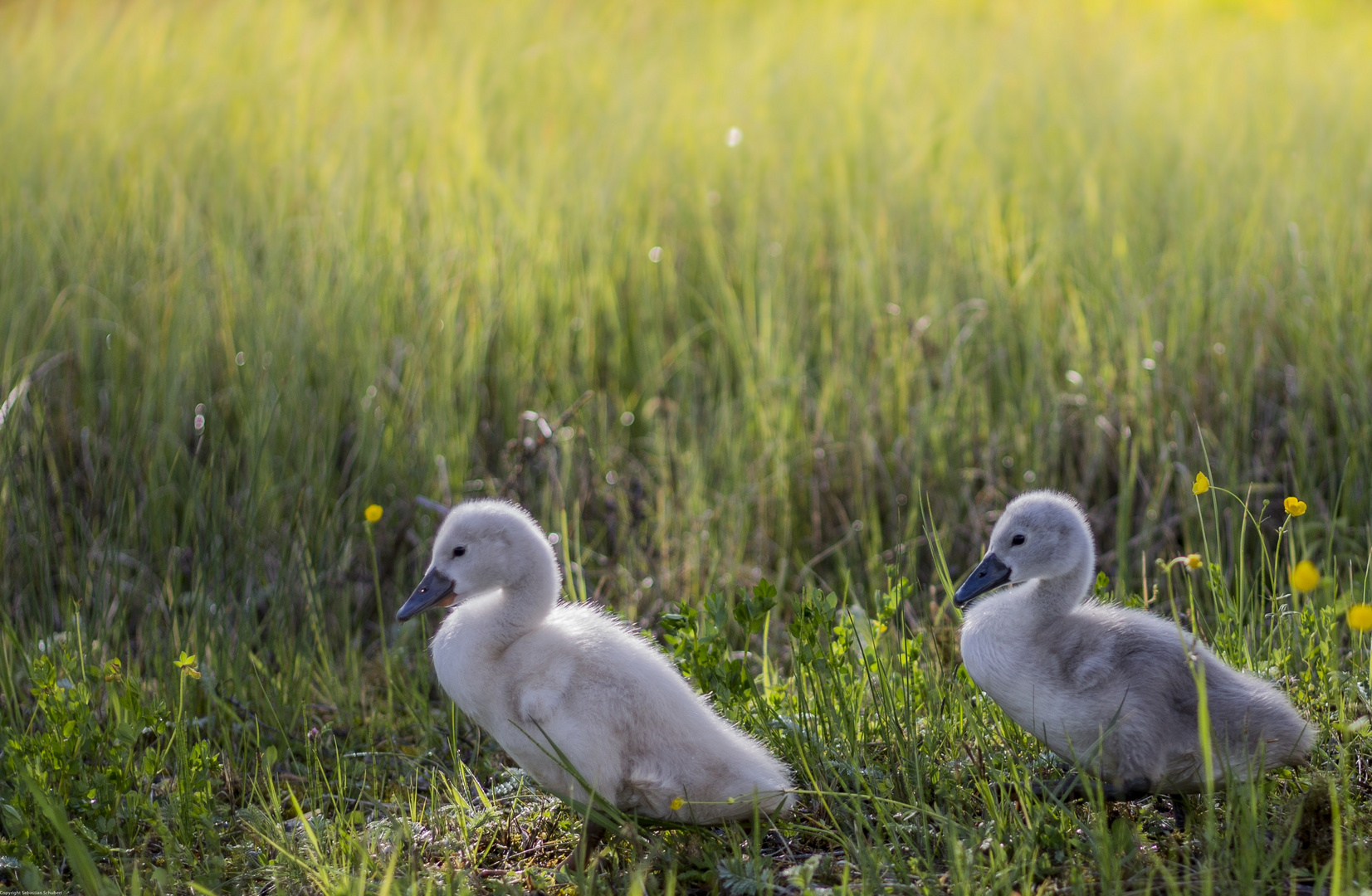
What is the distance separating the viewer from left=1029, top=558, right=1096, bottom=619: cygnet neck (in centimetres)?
278

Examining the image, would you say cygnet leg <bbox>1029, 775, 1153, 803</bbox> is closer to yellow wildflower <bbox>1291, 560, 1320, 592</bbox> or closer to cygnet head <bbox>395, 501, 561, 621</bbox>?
yellow wildflower <bbox>1291, 560, 1320, 592</bbox>

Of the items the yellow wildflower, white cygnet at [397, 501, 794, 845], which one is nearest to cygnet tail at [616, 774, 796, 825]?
white cygnet at [397, 501, 794, 845]

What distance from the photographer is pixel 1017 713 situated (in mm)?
2672

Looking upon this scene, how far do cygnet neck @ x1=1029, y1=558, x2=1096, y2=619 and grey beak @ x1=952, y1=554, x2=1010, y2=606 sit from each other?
8 cm

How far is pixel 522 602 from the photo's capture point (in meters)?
2.83

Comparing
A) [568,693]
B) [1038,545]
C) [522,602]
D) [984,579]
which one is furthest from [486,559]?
[1038,545]

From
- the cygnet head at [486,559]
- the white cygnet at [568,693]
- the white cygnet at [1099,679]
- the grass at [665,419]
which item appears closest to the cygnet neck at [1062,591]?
the white cygnet at [1099,679]

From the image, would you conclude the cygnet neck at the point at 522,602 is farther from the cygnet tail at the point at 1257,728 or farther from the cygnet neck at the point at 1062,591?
the cygnet tail at the point at 1257,728

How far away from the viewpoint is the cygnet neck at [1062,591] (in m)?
2.78

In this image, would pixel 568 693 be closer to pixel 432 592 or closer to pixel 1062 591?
pixel 432 592

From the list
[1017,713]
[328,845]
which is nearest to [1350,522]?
[1017,713]

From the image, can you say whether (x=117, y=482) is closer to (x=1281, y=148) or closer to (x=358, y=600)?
(x=358, y=600)

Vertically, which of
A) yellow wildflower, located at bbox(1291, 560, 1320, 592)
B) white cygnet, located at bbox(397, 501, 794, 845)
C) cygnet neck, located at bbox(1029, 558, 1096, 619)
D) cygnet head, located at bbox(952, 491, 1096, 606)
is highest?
yellow wildflower, located at bbox(1291, 560, 1320, 592)

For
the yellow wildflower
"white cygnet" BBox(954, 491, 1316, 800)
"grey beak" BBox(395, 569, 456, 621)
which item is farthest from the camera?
"grey beak" BBox(395, 569, 456, 621)
